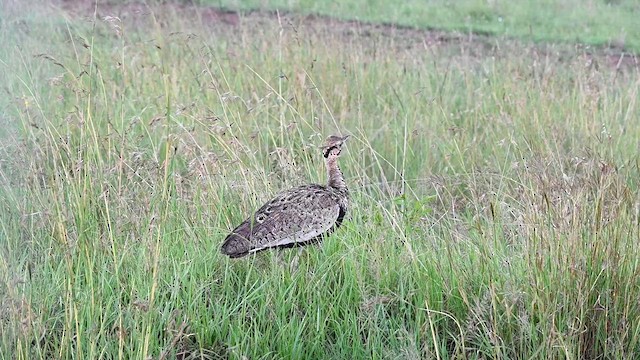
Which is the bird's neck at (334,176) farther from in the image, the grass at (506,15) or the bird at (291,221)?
the grass at (506,15)

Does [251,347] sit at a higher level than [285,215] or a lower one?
lower

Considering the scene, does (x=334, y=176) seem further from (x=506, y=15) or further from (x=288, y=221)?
(x=506, y=15)

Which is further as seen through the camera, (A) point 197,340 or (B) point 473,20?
(B) point 473,20

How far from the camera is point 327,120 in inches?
274

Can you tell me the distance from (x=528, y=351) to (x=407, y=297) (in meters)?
0.53

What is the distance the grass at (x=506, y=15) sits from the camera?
35.4ft

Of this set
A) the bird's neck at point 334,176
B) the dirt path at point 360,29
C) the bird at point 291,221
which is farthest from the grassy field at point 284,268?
the dirt path at point 360,29

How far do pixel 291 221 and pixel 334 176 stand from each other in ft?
1.74

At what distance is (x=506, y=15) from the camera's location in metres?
11.6

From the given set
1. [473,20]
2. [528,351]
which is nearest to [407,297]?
[528,351]

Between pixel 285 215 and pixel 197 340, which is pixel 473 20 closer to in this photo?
pixel 285 215

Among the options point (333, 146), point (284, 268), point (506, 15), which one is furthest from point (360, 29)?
point (284, 268)

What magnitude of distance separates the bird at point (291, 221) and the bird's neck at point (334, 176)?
103 millimetres

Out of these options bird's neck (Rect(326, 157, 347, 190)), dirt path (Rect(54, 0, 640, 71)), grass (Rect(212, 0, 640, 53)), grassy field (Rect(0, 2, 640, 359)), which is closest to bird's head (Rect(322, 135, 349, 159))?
bird's neck (Rect(326, 157, 347, 190))
